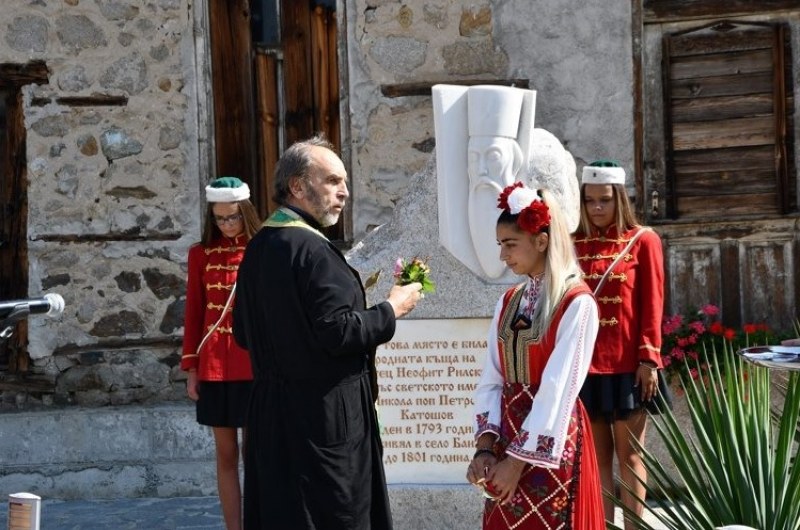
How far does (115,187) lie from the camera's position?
8.28 m

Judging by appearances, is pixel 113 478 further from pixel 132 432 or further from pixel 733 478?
pixel 733 478

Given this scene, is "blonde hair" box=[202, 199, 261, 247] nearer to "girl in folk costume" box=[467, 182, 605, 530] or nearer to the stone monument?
the stone monument

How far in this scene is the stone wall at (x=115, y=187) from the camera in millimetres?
8258

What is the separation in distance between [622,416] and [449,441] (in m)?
0.72

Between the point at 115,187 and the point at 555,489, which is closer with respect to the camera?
the point at 555,489

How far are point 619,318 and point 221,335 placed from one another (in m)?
1.69

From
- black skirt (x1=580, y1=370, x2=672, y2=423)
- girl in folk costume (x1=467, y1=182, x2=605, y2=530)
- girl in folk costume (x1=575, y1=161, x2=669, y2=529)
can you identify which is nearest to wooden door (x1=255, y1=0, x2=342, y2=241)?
girl in folk costume (x1=575, y1=161, x2=669, y2=529)

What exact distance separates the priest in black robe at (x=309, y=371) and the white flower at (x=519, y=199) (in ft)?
1.74

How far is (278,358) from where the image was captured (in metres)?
4.16

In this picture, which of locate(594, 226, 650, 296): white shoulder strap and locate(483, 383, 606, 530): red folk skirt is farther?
locate(594, 226, 650, 296): white shoulder strap

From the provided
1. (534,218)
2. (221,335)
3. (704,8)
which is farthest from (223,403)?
(704,8)

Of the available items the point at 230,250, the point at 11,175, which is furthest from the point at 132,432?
the point at 230,250

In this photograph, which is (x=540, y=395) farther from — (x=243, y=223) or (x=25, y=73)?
(x=25, y=73)

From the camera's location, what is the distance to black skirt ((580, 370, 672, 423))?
17.9 feet
